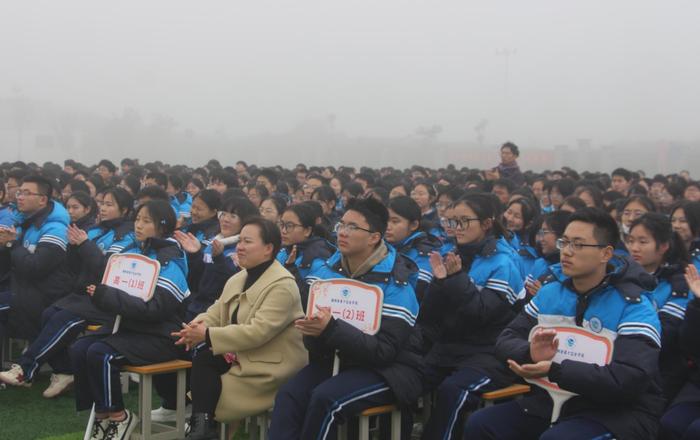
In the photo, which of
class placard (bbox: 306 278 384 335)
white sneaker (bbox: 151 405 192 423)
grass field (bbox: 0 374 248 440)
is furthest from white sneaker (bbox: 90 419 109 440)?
class placard (bbox: 306 278 384 335)

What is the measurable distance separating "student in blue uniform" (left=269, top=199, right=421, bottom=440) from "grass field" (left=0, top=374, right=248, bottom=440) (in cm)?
113

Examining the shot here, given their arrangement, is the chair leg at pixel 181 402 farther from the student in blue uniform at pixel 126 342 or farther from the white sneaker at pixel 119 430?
the white sneaker at pixel 119 430

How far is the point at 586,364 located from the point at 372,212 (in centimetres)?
148

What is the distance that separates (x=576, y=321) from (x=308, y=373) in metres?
1.42

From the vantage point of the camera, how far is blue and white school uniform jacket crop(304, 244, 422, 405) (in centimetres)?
370

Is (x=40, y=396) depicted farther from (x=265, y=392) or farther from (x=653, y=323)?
(x=653, y=323)

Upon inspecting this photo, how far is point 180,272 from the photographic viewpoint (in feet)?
15.5

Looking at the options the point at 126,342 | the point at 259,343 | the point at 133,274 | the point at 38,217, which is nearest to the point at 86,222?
the point at 38,217

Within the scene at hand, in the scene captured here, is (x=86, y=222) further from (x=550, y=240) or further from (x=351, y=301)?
(x=550, y=240)

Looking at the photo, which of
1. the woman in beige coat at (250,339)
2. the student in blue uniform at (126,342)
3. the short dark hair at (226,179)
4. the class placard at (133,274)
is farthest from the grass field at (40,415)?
the short dark hair at (226,179)

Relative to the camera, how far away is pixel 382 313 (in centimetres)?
385

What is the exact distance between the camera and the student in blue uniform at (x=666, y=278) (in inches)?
147

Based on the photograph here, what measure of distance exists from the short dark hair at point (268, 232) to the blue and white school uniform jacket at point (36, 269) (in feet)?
7.41

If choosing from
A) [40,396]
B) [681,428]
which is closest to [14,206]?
[40,396]
